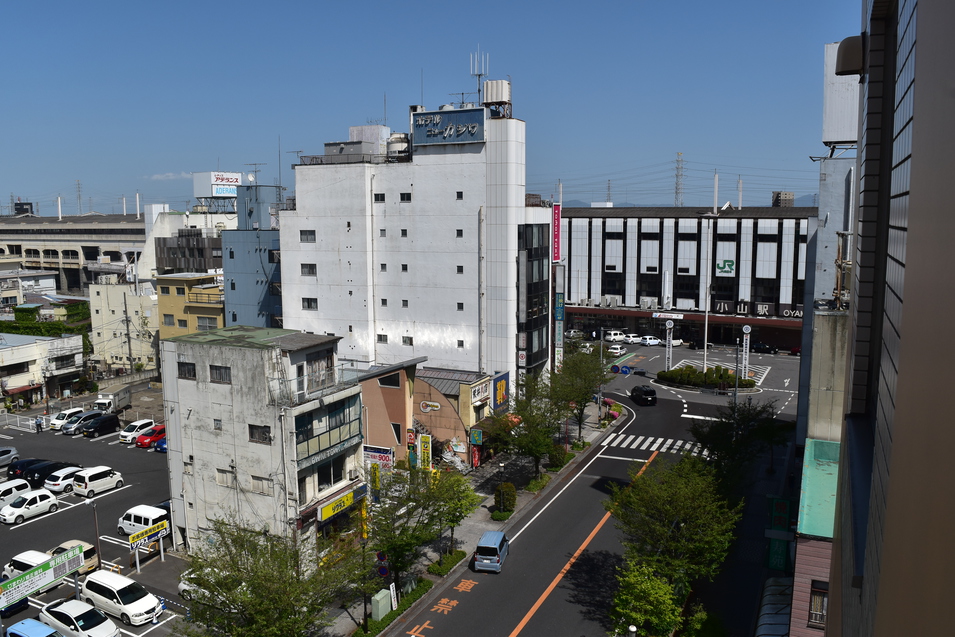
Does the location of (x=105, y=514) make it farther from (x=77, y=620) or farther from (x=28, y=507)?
(x=77, y=620)

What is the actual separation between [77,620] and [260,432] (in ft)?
31.4

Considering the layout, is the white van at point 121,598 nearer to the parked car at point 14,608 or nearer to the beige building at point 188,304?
the parked car at point 14,608

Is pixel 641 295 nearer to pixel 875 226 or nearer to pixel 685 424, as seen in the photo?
pixel 685 424

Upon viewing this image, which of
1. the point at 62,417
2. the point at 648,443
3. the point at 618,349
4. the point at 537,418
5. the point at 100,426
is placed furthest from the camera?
the point at 618,349

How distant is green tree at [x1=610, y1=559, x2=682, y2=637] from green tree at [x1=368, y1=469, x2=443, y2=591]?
841 centimetres

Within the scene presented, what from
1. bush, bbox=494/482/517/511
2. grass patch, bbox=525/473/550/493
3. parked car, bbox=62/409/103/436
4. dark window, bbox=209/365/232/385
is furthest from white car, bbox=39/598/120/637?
parked car, bbox=62/409/103/436

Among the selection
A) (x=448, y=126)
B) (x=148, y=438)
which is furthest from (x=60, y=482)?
(x=448, y=126)

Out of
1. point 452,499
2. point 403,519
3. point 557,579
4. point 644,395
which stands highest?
point 452,499

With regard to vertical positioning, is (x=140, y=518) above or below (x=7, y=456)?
above

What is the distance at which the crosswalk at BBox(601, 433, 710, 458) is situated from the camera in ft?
164

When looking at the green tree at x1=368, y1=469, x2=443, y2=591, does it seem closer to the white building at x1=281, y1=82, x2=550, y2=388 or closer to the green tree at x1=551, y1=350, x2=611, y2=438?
the green tree at x1=551, y1=350, x2=611, y2=438

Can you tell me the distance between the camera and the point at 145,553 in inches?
1377

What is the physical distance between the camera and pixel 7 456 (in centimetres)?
4728

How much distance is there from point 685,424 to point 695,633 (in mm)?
30672
